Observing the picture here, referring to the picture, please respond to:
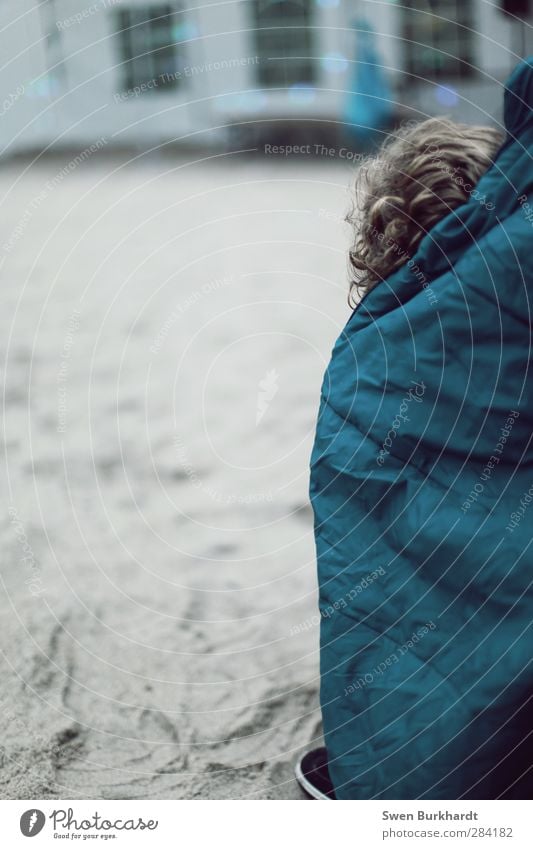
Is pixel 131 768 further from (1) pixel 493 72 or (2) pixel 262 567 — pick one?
(1) pixel 493 72

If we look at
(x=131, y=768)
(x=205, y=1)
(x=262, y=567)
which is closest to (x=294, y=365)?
(x=262, y=567)

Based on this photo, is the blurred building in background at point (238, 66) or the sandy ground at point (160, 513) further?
the blurred building in background at point (238, 66)

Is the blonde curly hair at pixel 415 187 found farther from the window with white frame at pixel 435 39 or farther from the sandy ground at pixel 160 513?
the window with white frame at pixel 435 39

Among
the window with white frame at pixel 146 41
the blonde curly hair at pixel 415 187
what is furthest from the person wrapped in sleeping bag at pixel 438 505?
the window with white frame at pixel 146 41

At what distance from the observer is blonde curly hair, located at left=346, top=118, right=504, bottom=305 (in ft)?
2.86

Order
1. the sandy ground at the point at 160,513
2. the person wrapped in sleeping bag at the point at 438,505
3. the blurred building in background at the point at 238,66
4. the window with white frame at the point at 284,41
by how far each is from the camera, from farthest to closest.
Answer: the window with white frame at the point at 284,41
the blurred building in background at the point at 238,66
the sandy ground at the point at 160,513
the person wrapped in sleeping bag at the point at 438,505

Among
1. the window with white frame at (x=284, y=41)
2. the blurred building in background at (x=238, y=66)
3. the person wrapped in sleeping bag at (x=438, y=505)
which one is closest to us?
the person wrapped in sleeping bag at (x=438, y=505)

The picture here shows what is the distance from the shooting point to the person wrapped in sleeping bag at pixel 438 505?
793 millimetres

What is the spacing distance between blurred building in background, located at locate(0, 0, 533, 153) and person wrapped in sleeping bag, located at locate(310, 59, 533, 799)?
16.5ft

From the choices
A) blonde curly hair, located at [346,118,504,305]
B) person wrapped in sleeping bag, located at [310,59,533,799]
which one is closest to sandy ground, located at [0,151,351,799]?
person wrapped in sleeping bag, located at [310,59,533,799]

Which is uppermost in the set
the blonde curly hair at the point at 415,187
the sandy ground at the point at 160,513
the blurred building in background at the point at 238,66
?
the blurred building in background at the point at 238,66

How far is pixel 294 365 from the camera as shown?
2.51 m

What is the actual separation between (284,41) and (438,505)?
6.11m

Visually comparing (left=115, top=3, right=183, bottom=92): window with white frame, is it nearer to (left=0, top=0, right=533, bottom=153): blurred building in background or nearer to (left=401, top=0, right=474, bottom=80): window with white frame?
(left=0, top=0, right=533, bottom=153): blurred building in background
